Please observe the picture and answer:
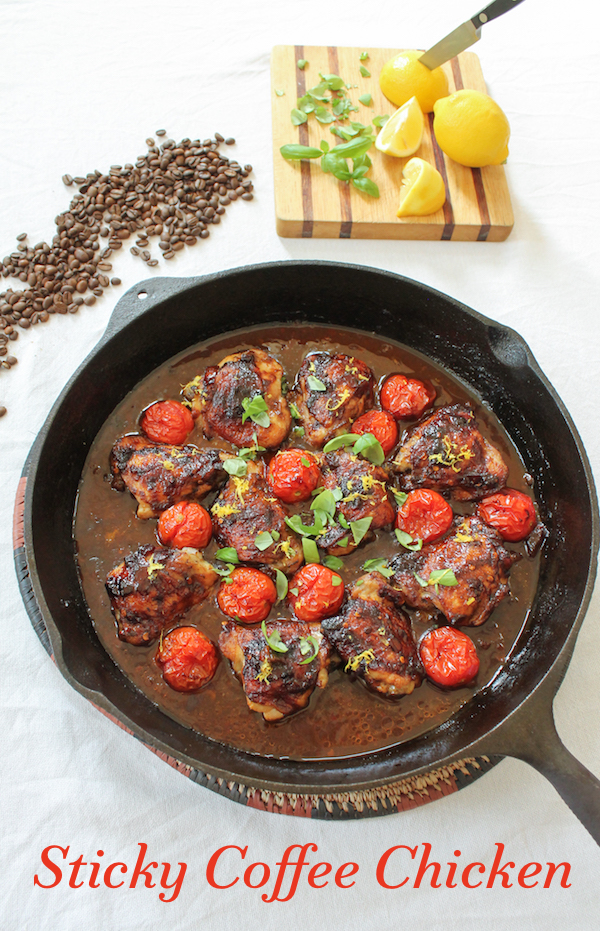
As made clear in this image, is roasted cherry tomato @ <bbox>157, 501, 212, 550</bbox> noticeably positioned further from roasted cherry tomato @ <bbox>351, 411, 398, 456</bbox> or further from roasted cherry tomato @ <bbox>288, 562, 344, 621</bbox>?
roasted cherry tomato @ <bbox>351, 411, 398, 456</bbox>

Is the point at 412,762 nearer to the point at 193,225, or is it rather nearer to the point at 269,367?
the point at 269,367

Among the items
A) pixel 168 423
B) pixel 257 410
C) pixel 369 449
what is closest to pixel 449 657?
pixel 369 449

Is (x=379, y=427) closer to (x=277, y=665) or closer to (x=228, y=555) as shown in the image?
(x=228, y=555)

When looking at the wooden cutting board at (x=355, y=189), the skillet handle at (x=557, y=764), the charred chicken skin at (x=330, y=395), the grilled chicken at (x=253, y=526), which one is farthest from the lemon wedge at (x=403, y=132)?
the skillet handle at (x=557, y=764)

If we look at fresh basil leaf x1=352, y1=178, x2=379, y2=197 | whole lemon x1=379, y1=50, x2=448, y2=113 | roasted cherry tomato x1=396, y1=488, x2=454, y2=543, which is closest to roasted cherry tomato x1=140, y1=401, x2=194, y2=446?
roasted cherry tomato x1=396, y1=488, x2=454, y2=543

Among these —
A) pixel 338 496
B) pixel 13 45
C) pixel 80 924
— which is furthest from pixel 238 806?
pixel 13 45

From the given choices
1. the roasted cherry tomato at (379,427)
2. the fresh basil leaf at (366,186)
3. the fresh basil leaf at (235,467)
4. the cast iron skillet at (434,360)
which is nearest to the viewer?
the cast iron skillet at (434,360)

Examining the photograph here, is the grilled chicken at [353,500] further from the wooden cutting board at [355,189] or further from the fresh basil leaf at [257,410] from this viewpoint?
the wooden cutting board at [355,189]
